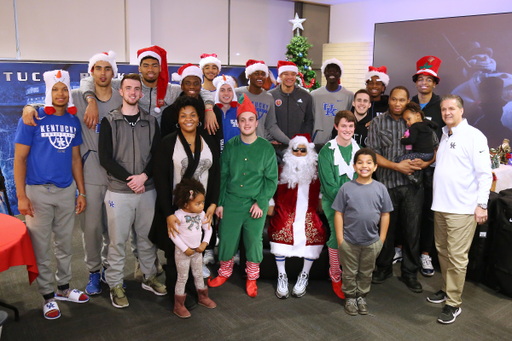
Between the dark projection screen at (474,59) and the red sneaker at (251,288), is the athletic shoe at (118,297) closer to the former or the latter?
the red sneaker at (251,288)

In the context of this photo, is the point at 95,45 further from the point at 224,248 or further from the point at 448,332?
the point at 448,332

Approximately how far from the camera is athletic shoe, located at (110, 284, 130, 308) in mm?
3189

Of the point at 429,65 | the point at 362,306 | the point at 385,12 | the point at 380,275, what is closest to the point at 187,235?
the point at 362,306

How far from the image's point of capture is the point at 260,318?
3104 mm

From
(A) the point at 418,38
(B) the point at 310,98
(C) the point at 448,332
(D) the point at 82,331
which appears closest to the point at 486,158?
(C) the point at 448,332

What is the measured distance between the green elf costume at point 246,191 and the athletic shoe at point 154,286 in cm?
53

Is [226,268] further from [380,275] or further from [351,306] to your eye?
[380,275]

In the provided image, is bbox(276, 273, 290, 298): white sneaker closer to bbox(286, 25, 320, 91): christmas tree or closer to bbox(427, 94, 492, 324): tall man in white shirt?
bbox(427, 94, 492, 324): tall man in white shirt

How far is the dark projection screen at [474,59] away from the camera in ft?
19.0

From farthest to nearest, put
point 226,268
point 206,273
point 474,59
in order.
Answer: point 474,59
point 206,273
point 226,268

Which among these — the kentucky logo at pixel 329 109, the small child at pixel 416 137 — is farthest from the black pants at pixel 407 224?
the kentucky logo at pixel 329 109

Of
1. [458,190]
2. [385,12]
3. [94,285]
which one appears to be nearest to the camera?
[458,190]

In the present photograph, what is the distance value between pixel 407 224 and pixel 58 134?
2.86 m

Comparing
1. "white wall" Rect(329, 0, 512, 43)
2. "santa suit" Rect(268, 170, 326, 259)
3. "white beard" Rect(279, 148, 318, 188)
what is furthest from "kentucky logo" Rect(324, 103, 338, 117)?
"white wall" Rect(329, 0, 512, 43)
